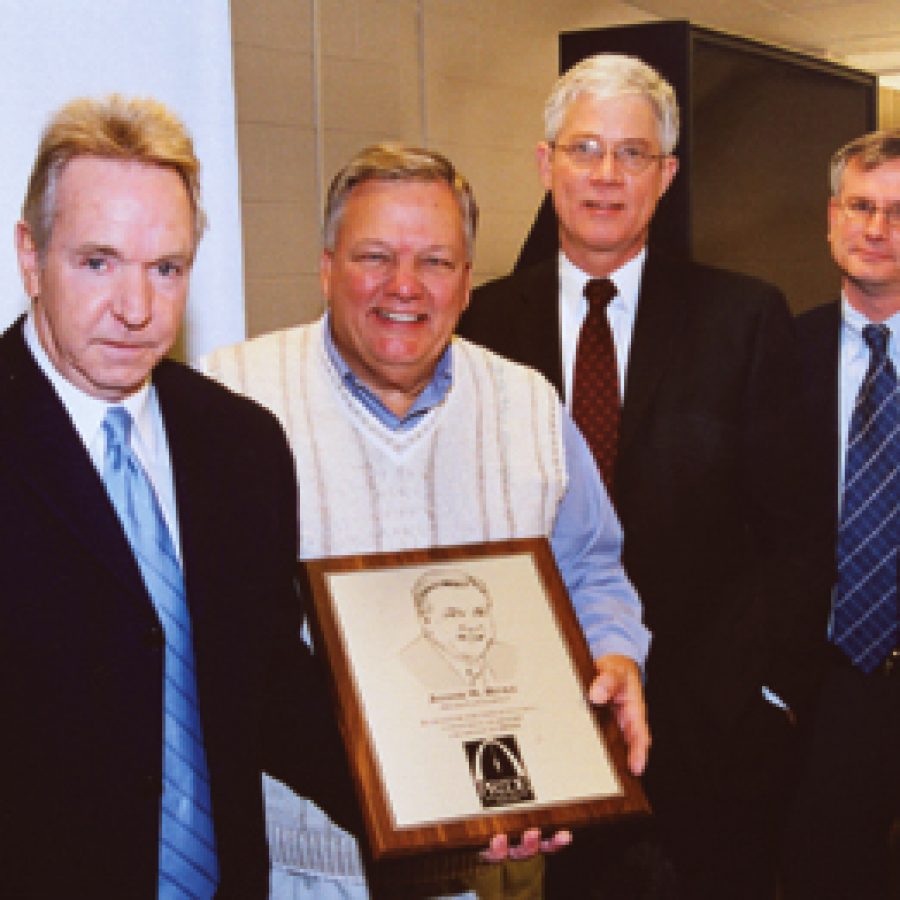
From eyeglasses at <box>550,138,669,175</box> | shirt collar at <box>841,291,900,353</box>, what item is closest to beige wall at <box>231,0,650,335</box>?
eyeglasses at <box>550,138,669,175</box>

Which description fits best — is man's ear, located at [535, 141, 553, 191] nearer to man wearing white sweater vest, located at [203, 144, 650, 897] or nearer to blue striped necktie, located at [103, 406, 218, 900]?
man wearing white sweater vest, located at [203, 144, 650, 897]

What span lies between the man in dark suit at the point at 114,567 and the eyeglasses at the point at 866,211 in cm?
184

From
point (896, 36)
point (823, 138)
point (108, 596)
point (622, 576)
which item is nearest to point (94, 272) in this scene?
point (108, 596)

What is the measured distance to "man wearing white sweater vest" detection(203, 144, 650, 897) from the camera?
1.82 meters

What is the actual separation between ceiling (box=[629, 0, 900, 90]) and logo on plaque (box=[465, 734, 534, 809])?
4.62 m

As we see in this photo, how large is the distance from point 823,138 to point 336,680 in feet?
17.4

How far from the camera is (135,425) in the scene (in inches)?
58.7

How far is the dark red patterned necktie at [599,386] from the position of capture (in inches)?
89.5

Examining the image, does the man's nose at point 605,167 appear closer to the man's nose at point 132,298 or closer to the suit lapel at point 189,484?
the suit lapel at point 189,484

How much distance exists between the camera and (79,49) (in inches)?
96.7

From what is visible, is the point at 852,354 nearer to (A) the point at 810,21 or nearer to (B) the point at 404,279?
(B) the point at 404,279

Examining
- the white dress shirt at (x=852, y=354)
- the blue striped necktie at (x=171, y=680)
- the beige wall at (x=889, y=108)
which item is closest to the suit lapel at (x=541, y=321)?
the white dress shirt at (x=852, y=354)

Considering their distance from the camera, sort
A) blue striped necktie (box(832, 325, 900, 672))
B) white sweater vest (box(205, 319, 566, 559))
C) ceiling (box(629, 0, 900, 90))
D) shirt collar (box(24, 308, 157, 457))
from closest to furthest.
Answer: shirt collar (box(24, 308, 157, 457)), white sweater vest (box(205, 319, 566, 559)), blue striped necktie (box(832, 325, 900, 672)), ceiling (box(629, 0, 900, 90))

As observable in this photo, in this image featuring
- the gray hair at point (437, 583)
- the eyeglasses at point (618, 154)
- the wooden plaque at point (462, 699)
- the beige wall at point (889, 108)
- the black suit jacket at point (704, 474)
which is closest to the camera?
the wooden plaque at point (462, 699)
